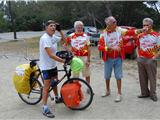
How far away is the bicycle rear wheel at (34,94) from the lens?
7.27 meters

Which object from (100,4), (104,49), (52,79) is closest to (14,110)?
(52,79)

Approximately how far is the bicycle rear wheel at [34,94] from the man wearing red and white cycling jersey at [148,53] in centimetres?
212

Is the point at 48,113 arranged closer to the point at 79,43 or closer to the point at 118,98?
the point at 118,98

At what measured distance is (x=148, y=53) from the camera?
720 centimetres

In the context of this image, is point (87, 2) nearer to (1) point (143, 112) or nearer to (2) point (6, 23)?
(1) point (143, 112)

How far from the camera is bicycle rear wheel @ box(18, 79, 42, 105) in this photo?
7.27m

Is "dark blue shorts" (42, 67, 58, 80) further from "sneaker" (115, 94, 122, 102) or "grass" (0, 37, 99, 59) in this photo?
"grass" (0, 37, 99, 59)

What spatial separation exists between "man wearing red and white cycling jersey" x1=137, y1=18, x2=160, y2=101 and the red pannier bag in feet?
4.99

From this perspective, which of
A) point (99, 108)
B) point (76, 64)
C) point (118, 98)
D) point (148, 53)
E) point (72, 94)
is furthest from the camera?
point (118, 98)

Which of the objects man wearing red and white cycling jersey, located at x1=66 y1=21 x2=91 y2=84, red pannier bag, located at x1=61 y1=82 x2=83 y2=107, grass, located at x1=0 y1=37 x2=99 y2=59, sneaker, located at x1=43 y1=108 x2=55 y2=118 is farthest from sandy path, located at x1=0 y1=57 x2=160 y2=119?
grass, located at x1=0 y1=37 x2=99 y2=59

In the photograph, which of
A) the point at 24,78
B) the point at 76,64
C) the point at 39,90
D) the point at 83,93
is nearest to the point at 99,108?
the point at 83,93

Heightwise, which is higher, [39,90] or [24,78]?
[24,78]

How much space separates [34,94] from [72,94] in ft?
3.79

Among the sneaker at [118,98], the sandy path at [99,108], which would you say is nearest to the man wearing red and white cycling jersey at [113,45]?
the sneaker at [118,98]
